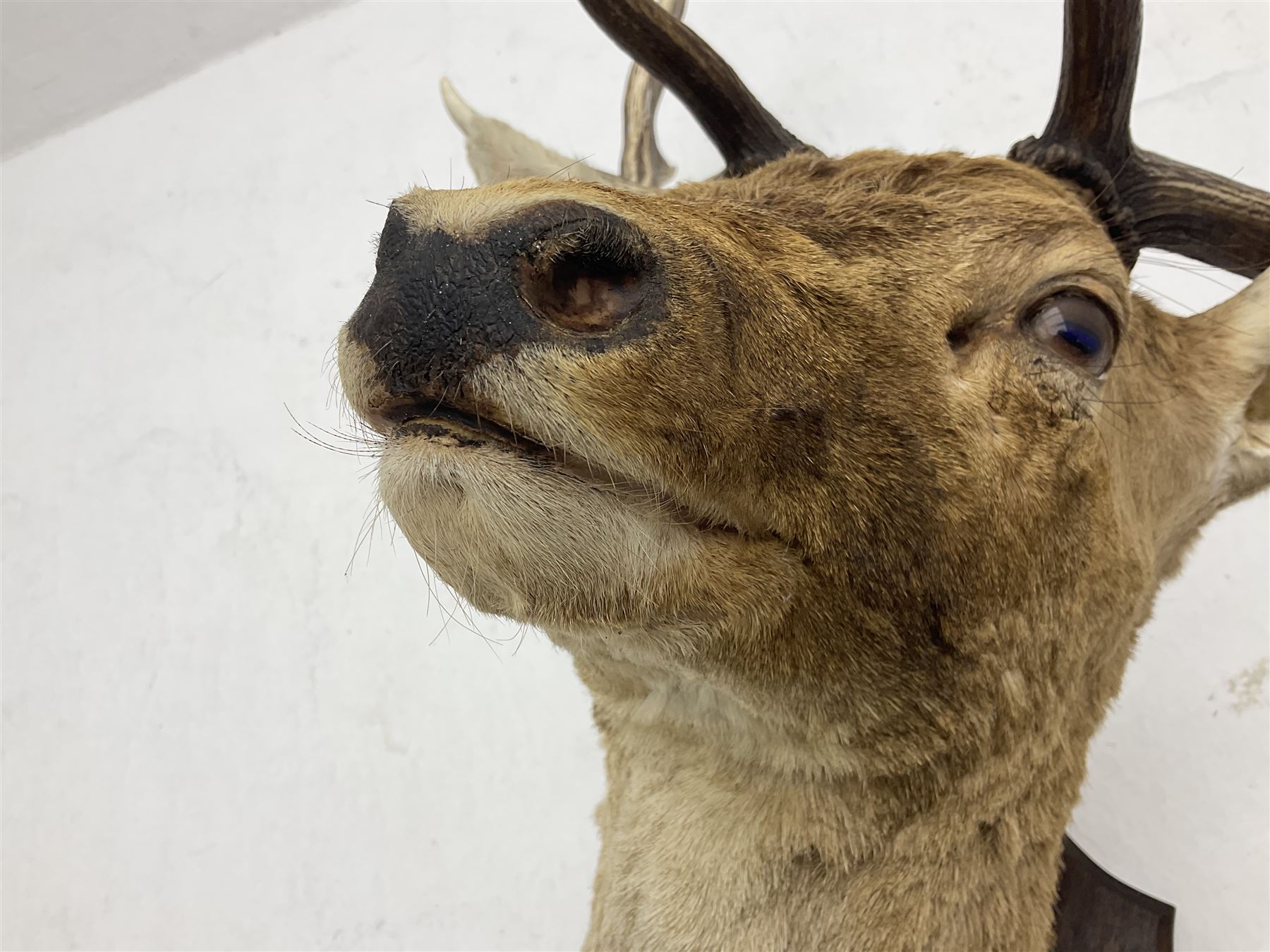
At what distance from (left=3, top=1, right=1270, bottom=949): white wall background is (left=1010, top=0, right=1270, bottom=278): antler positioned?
793 mm

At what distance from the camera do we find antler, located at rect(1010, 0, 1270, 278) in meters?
1.41

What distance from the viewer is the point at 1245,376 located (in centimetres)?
150

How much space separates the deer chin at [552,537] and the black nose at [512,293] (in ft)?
0.24

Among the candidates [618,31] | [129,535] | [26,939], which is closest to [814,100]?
[618,31]

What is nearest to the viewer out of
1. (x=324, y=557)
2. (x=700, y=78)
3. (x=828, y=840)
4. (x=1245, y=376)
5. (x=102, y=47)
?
(x=828, y=840)

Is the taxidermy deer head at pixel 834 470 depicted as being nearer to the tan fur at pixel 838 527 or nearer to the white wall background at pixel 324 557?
the tan fur at pixel 838 527

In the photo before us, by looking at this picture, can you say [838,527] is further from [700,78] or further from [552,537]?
[700,78]

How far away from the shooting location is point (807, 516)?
1.01 meters

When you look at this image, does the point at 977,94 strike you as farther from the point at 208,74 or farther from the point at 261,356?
the point at 208,74

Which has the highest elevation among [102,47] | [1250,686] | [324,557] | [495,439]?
[102,47]

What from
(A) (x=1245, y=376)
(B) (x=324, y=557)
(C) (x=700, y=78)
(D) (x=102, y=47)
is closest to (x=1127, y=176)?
(A) (x=1245, y=376)

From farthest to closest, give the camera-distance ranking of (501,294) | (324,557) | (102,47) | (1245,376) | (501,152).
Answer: (102,47)
(324,557)
(501,152)
(1245,376)
(501,294)

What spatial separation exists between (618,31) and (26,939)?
110 inches

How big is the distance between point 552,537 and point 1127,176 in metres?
1.21
